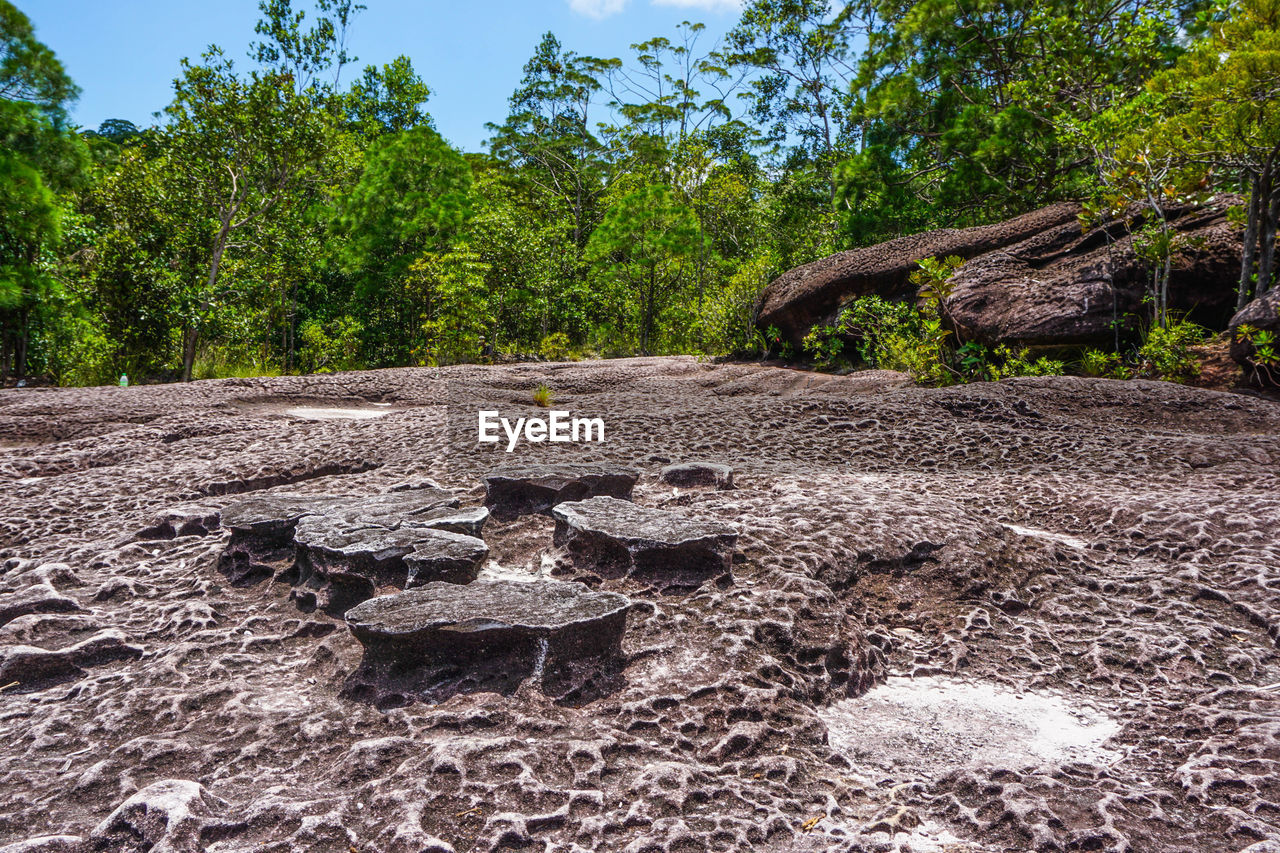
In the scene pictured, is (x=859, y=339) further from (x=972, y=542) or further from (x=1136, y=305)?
(x=972, y=542)

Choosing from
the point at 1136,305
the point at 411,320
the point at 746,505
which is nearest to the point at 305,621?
the point at 746,505

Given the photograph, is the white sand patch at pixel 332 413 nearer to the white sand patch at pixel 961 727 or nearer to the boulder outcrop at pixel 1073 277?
the white sand patch at pixel 961 727

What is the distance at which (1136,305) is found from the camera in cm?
618

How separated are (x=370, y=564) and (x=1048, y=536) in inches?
88.2

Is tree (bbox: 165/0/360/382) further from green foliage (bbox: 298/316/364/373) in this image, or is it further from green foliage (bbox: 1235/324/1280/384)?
green foliage (bbox: 1235/324/1280/384)

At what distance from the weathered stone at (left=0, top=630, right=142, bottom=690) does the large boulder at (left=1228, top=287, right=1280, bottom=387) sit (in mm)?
6343

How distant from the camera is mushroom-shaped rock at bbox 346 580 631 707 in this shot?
141 centimetres

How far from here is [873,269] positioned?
28.2ft

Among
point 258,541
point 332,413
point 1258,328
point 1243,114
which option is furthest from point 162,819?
point 1243,114

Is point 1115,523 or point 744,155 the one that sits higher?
point 744,155

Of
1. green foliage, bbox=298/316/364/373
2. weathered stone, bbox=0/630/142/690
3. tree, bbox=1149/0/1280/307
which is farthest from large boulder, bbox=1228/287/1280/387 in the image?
green foliage, bbox=298/316/364/373

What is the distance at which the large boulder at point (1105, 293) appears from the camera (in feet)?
20.3

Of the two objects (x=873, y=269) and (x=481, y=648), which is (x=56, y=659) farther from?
(x=873, y=269)

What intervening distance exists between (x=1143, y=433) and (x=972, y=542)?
2094 mm
